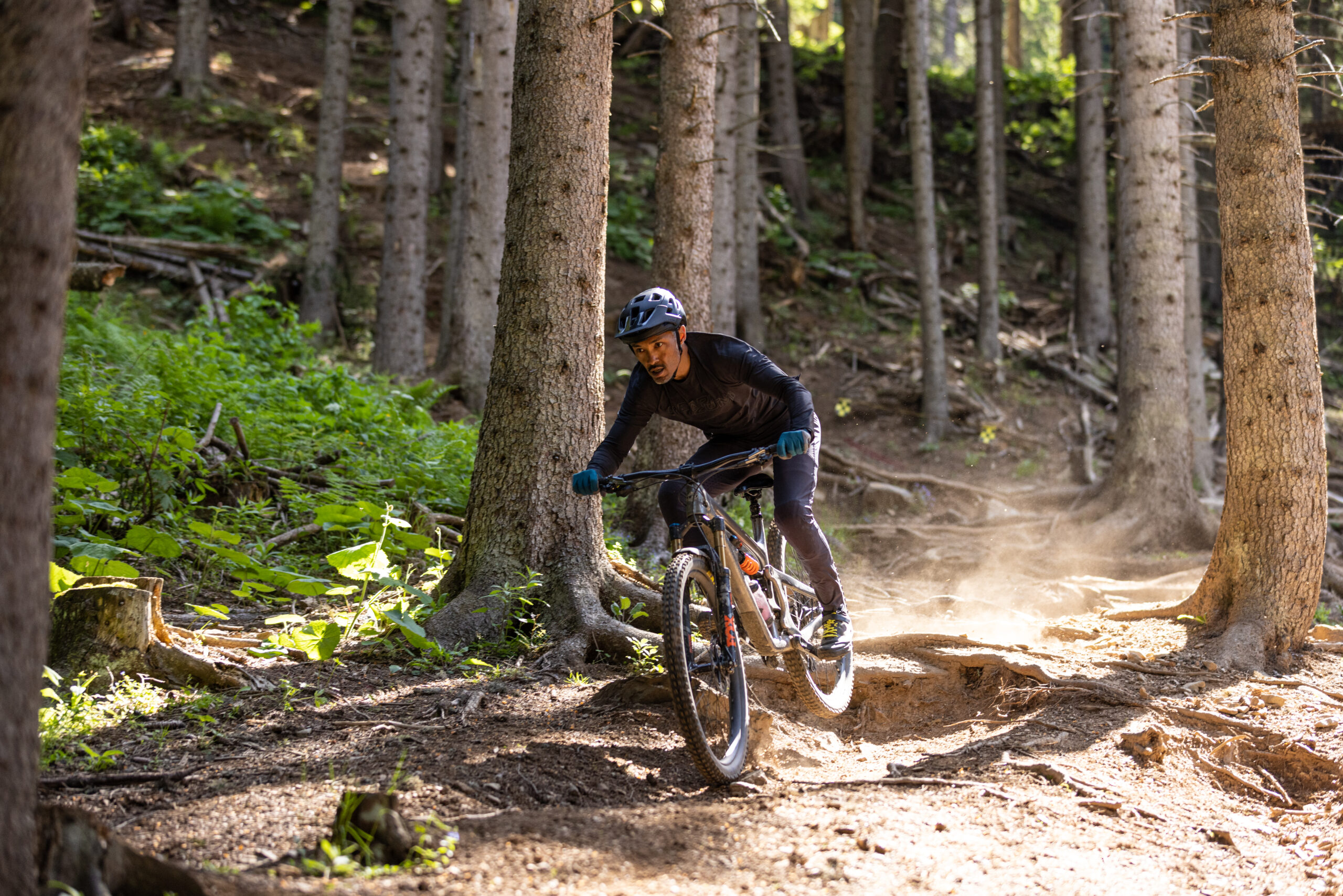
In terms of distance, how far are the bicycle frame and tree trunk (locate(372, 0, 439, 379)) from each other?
31.4 feet

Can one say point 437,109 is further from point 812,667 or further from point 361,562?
point 812,667

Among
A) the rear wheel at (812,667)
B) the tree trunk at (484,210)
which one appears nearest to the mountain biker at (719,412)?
the rear wheel at (812,667)

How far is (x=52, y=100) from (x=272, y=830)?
2.33 meters

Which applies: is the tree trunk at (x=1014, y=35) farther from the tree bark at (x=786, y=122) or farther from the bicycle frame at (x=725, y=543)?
the bicycle frame at (x=725, y=543)

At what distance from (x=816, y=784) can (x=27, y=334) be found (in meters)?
3.47

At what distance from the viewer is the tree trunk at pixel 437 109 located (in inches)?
746

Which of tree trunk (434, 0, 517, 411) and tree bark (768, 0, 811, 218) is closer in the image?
tree trunk (434, 0, 517, 411)

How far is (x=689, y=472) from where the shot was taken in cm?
429

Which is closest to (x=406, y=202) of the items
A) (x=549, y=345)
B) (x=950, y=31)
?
(x=549, y=345)

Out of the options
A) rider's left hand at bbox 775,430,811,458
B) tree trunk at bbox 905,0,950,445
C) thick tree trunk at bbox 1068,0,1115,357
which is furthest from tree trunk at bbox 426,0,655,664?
thick tree trunk at bbox 1068,0,1115,357

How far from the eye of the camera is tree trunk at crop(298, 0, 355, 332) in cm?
1436

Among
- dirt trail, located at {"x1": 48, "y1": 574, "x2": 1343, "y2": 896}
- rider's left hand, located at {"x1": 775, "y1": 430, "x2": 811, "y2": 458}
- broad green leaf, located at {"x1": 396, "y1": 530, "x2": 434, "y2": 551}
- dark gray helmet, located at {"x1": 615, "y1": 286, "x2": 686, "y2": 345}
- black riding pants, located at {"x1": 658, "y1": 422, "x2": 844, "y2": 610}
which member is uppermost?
dark gray helmet, located at {"x1": 615, "y1": 286, "x2": 686, "y2": 345}

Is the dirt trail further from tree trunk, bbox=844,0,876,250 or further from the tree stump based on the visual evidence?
tree trunk, bbox=844,0,876,250

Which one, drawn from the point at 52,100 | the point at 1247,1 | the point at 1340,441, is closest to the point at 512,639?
the point at 52,100
